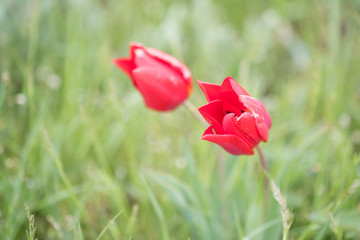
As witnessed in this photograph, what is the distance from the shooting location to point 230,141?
2.19ft

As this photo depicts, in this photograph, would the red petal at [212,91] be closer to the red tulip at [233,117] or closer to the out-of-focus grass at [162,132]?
the red tulip at [233,117]

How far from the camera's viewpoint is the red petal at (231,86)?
65 cm

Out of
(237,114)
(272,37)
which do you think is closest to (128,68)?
(237,114)

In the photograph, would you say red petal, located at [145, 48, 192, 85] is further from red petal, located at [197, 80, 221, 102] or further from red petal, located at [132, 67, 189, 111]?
red petal, located at [197, 80, 221, 102]

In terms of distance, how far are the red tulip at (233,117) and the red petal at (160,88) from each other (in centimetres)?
20

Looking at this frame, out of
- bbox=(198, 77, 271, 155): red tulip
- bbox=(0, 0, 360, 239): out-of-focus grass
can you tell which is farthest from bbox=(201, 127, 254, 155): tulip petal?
bbox=(0, 0, 360, 239): out-of-focus grass

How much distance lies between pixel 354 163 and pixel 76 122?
81cm

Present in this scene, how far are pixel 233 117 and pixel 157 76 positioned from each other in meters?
0.26

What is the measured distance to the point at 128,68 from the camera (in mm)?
896

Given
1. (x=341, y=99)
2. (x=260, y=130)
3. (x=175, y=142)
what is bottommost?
(x=175, y=142)

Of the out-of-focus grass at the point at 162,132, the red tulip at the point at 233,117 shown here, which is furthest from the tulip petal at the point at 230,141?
the out-of-focus grass at the point at 162,132

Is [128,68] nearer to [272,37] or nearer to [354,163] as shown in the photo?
[354,163]

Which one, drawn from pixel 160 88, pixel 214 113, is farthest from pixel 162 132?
pixel 214 113

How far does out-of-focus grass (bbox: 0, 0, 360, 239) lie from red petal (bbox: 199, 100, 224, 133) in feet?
0.68
